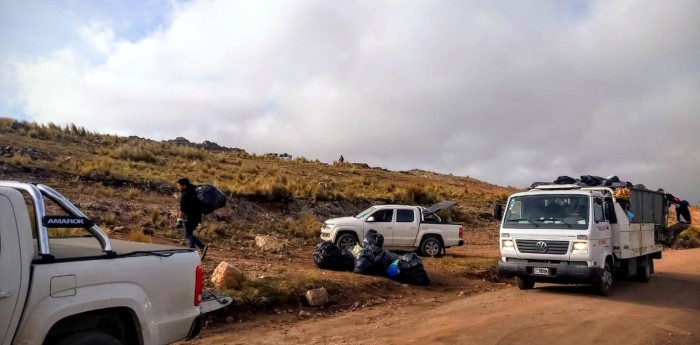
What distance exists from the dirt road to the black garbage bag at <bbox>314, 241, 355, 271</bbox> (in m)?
2.40

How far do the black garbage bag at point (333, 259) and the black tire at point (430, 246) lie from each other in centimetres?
485

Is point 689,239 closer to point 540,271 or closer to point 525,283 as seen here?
point 525,283

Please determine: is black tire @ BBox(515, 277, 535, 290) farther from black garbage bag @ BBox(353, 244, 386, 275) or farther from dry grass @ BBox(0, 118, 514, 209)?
dry grass @ BBox(0, 118, 514, 209)

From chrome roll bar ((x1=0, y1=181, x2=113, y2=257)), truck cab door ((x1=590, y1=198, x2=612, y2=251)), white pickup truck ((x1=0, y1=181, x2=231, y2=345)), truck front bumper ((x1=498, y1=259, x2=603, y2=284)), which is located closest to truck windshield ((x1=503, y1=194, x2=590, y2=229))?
truck cab door ((x1=590, y1=198, x2=612, y2=251))

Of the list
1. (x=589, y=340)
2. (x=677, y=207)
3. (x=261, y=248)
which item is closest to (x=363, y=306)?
(x=589, y=340)

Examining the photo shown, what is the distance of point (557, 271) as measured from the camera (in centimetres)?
1243

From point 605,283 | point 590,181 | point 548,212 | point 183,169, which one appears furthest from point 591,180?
point 183,169

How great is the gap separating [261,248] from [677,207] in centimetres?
1335

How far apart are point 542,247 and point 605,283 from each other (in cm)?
167

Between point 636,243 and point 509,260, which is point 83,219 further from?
point 636,243

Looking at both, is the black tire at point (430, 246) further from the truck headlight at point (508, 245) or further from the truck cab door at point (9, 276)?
the truck cab door at point (9, 276)

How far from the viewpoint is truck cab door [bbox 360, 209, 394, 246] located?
18328mm

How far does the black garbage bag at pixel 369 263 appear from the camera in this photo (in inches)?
555

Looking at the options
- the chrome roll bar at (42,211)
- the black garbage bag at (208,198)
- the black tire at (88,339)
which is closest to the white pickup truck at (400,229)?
the black garbage bag at (208,198)
